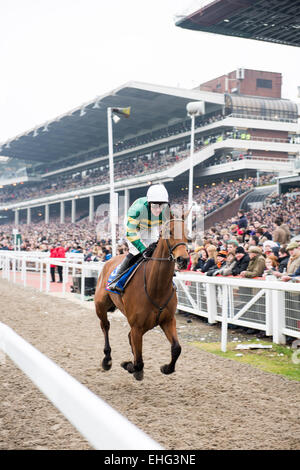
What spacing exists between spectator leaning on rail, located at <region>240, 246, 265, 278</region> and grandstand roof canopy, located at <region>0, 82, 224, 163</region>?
33642 millimetres

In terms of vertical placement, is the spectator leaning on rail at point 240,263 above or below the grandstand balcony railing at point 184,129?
below

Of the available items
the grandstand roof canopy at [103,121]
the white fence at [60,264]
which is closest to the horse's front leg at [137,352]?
the white fence at [60,264]

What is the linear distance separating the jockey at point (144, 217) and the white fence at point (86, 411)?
2.62 meters

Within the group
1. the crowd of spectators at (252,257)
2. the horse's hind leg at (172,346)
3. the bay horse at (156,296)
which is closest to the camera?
the bay horse at (156,296)

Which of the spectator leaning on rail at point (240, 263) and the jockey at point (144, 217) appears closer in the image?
the jockey at point (144, 217)

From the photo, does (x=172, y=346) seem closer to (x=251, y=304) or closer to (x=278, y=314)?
(x=278, y=314)

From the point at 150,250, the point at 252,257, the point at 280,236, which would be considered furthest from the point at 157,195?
the point at 280,236

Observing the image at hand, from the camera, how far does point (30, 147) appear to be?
61.6 metres

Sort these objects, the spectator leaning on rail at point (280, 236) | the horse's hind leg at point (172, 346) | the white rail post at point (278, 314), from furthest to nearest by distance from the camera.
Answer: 1. the spectator leaning on rail at point (280, 236)
2. the white rail post at point (278, 314)
3. the horse's hind leg at point (172, 346)

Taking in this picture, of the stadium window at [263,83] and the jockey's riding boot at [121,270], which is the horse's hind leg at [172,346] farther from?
the stadium window at [263,83]

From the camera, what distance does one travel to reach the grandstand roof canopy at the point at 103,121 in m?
40.7

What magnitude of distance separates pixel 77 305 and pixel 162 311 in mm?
6674

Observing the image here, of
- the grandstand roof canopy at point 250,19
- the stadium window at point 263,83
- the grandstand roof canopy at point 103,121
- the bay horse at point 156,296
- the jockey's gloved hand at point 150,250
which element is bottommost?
the bay horse at point 156,296
